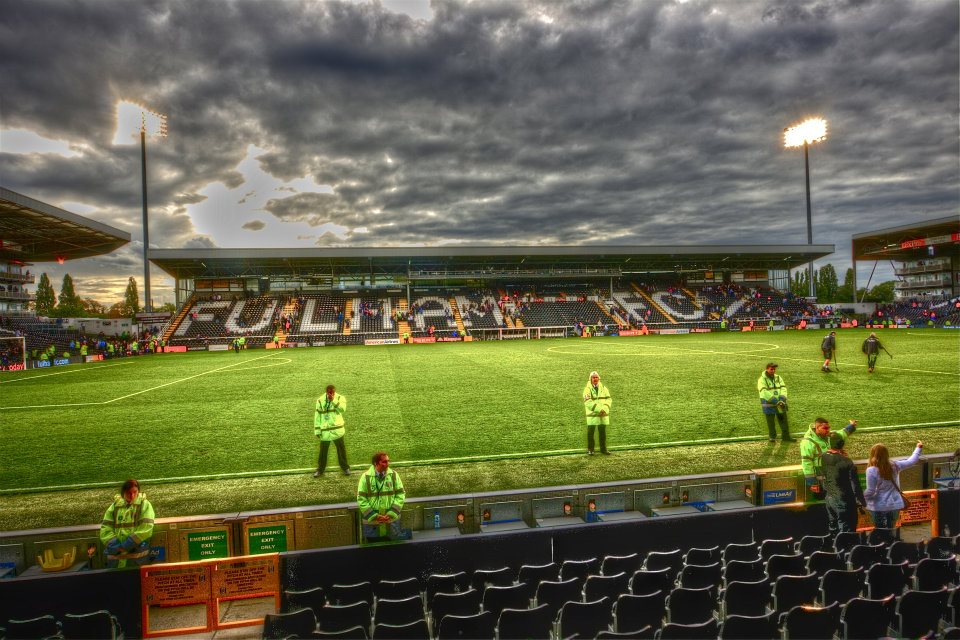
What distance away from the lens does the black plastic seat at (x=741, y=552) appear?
5824mm

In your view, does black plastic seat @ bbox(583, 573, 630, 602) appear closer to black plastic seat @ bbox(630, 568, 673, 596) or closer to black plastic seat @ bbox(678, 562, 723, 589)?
black plastic seat @ bbox(630, 568, 673, 596)

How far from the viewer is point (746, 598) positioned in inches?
185

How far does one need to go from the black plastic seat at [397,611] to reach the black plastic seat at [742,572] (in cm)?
307

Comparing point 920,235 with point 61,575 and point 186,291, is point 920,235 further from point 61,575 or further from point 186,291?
point 186,291

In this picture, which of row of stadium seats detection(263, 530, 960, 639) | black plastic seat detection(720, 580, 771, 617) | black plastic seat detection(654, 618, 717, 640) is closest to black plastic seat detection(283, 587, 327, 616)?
row of stadium seats detection(263, 530, 960, 639)

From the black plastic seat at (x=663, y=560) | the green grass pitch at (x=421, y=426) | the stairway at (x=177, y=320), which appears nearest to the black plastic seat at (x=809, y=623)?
the black plastic seat at (x=663, y=560)

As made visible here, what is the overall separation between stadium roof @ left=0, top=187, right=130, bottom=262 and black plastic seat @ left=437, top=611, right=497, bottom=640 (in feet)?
120

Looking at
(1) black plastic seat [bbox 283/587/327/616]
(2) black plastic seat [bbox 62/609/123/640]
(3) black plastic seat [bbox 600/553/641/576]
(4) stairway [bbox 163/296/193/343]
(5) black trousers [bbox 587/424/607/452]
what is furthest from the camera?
(4) stairway [bbox 163/296/193/343]

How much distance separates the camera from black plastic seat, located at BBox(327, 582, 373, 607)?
202 inches

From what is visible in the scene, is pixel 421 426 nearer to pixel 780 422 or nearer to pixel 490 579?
pixel 490 579

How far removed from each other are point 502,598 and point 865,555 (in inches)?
157

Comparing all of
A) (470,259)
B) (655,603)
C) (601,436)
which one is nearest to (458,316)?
(470,259)

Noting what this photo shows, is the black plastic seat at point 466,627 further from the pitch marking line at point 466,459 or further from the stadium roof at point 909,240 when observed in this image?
the stadium roof at point 909,240

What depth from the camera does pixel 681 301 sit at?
198 feet
